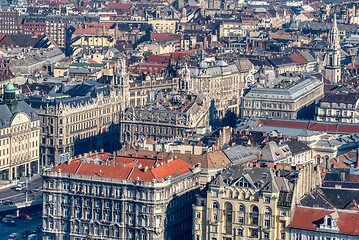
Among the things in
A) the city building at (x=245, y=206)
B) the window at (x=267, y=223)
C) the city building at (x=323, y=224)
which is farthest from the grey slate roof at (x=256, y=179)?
the window at (x=267, y=223)

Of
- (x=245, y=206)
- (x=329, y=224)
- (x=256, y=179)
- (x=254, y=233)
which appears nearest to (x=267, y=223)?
(x=254, y=233)

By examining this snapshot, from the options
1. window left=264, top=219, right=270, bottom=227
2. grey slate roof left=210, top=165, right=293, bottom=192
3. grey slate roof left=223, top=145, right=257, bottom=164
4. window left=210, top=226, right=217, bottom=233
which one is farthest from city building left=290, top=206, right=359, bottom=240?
grey slate roof left=223, top=145, right=257, bottom=164

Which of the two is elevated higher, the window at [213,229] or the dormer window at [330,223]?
the dormer window at [330,223]

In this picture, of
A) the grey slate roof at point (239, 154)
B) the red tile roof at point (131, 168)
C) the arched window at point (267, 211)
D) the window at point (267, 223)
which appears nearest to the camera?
the arched window at point (267, 211)

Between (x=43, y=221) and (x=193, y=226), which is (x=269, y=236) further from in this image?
(x=43, y=221)

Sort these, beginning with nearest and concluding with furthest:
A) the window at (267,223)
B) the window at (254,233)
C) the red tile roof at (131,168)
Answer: the window at (267,223) → the window at (254,233) → the red tile roof at (131,168)

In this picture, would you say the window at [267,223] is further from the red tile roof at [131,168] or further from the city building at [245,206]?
the red tile roof at [131,168]
